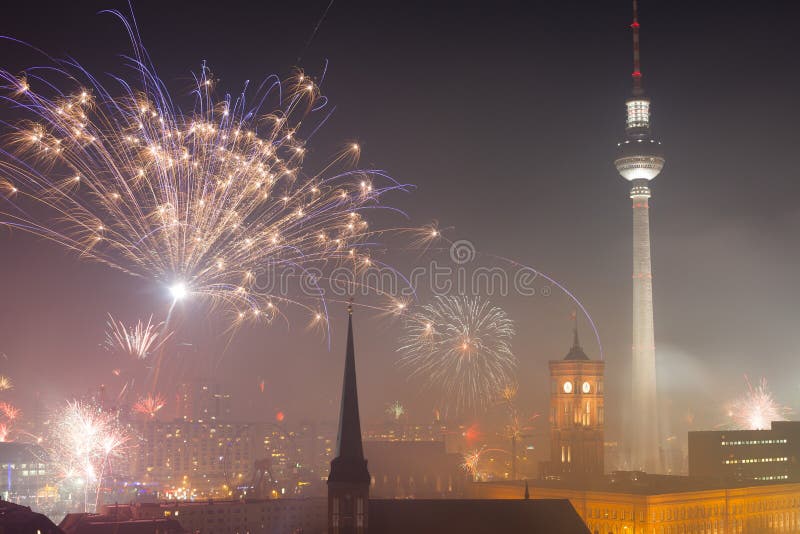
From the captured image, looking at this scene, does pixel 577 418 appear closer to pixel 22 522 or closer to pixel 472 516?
pixel 472 516

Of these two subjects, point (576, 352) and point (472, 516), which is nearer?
point (472, 516)

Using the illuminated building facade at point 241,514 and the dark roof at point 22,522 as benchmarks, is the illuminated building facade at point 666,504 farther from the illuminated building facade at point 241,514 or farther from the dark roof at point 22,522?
the dark roof at point 22,522

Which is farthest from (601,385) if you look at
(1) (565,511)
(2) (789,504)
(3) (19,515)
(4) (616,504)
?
(3) (19,515)

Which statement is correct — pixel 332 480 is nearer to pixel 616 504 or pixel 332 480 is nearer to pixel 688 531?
pixel 616 504

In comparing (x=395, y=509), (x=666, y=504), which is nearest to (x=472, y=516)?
(x=395, y=509)

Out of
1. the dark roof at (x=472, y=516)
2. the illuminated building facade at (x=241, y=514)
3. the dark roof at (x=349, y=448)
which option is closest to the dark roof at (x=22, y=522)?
the dark roof at (x=349, y=448)

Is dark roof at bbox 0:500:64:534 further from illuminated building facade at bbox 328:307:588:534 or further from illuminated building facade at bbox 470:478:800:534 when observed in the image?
illuminated building facade at bbox 470:478:800:534
